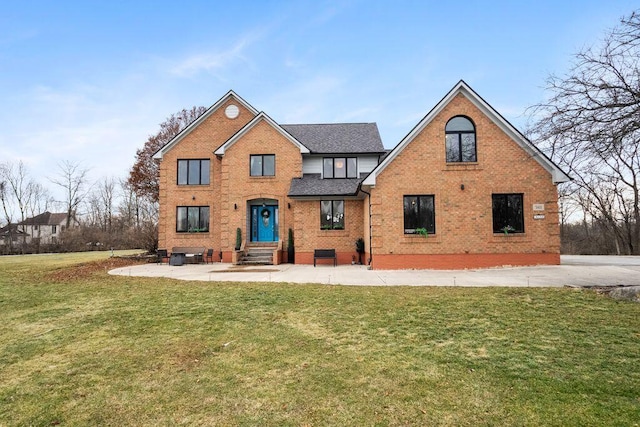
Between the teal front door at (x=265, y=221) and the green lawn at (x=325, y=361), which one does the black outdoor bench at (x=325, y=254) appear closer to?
the teal front door at (x=265, y=221)

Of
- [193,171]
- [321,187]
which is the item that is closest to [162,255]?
[193,171]

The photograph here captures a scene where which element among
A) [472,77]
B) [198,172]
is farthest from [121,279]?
[472,77]

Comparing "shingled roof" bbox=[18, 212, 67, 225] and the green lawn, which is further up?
"shingled roof" bbox=[18, 212, 67, 225]

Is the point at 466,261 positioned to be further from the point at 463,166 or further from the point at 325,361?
the point at 325,361

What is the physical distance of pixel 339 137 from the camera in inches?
888

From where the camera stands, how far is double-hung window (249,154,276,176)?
20.8m

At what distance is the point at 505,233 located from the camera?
1527 centimetres

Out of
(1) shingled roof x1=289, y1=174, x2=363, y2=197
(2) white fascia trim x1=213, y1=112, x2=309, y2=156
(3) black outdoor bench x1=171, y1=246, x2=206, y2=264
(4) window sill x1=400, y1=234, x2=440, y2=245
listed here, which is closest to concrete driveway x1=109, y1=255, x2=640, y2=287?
(4) window sill x1=400, y1=234, x2=440, y2=245

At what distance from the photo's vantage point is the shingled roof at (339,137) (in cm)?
2094

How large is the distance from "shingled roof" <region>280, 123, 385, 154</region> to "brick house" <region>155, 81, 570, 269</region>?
7cm

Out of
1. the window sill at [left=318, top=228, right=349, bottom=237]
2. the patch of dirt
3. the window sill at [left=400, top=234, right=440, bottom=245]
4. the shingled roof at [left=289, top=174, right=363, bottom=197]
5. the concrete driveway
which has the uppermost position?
the shingled roof at [left=289, top=174, right=363, bottom=197]

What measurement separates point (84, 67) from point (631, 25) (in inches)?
830

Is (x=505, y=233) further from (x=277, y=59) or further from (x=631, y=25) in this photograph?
(x=277, y=59)

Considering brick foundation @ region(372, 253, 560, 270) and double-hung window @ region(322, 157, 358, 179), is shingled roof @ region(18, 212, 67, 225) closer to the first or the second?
double-hung window @ region(322, 157, 358, 179)
